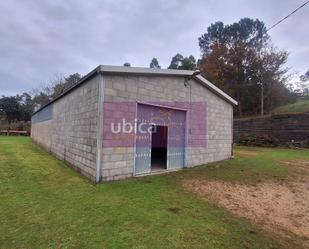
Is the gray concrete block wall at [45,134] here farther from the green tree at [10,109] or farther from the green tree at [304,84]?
the green tree at [304,84]

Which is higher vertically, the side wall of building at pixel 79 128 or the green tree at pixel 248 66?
the green tree at pixel 248 66

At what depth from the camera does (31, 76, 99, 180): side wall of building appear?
20.4 ft

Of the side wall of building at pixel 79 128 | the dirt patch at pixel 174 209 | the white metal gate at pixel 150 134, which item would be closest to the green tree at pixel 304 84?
the white metal gate at pixel 150 134

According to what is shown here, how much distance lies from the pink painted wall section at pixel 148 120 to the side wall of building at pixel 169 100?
12cm

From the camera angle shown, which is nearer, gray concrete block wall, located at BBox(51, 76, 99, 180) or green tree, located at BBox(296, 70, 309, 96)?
gray concrete block wall, located at BBox(51, 76, 99, 180)

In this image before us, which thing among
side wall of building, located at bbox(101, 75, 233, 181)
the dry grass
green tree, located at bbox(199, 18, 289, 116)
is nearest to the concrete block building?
side wall of building, located at bbox(101, 75, 233, 181)

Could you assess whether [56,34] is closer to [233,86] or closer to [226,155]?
[226,155]

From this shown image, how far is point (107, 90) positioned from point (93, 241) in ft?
12.7

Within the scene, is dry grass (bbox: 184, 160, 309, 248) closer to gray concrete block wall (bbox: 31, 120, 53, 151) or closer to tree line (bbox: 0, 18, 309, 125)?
gray concrete block wall (bbox: 31, 120, 53, 151)

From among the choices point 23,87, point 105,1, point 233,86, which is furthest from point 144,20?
point 23,87

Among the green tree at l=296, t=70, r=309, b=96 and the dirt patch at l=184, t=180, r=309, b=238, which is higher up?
the green tree at l=296, t=70, r=309, b=96

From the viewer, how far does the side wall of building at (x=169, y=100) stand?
239 inches

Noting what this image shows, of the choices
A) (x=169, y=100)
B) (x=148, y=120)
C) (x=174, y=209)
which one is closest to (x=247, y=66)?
(x=169, y=100)

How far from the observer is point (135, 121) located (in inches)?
261
